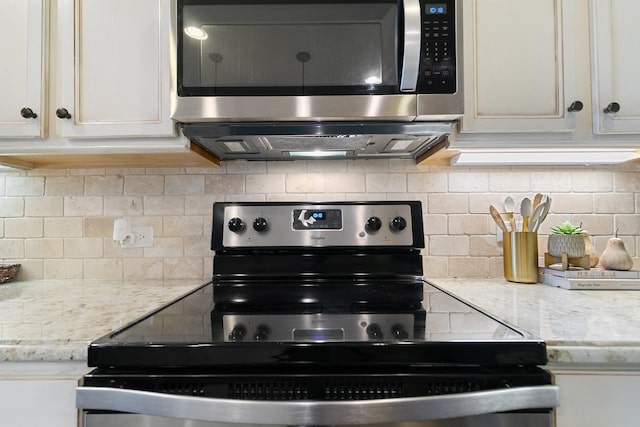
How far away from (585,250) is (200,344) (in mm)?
1290

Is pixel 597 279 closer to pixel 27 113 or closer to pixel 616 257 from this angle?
pixel 616 257

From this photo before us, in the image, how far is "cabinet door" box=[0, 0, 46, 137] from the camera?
1141 mm

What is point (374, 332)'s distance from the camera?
742mm

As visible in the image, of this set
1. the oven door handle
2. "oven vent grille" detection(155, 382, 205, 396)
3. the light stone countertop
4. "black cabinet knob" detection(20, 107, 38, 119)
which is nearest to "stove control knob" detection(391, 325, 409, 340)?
the oven door handle

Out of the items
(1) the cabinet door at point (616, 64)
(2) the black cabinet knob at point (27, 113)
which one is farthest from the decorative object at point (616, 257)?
(2) the black cabinet knob at point (27, 113)

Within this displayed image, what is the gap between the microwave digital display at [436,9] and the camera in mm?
1055

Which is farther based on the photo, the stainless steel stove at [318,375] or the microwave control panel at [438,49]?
the microwave control panel at [438,49]

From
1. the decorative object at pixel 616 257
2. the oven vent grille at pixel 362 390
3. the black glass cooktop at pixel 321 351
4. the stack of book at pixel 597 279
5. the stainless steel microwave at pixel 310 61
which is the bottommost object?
the oven vent grille at pixel 362 390

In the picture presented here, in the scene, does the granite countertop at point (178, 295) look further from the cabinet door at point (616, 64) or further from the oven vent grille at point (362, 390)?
the cabinet door at point (616, 64)

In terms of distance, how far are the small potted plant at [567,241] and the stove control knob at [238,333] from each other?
3.67ft

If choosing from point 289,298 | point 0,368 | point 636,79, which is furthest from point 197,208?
point 636,79

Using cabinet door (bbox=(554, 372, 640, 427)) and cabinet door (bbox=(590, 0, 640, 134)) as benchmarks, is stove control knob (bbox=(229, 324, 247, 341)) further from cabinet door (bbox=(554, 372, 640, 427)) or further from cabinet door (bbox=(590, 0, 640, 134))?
cabinet door (bbox=(590, 0, 640, 134))

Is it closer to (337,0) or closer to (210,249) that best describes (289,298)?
(210,249)

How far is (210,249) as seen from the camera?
4.58 ft
